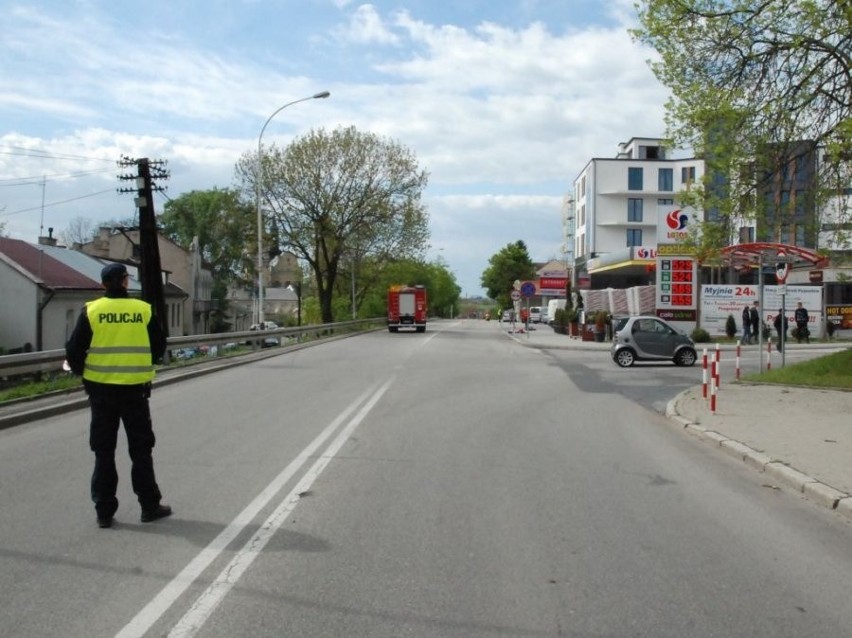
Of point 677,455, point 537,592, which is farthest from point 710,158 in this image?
point 537,592

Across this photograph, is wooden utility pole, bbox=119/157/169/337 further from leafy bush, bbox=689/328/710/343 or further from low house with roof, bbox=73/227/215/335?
low house with roof, bbox=73/227/215/335

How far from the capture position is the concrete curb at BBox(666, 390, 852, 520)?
7234mm

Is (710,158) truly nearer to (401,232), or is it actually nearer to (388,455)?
(388,455)

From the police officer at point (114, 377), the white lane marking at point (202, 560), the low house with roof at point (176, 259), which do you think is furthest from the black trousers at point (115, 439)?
the low house with roof at point (176, 259)

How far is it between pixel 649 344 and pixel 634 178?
182 ft

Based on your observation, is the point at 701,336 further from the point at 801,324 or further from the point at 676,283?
the point at 801,324

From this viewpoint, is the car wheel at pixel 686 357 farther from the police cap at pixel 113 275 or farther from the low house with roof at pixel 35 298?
the low house with roof at pixel 35 298

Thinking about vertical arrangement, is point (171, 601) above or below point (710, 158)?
below

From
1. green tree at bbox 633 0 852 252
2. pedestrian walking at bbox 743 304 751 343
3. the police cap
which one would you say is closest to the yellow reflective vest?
the police cap

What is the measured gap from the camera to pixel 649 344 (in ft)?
81.2

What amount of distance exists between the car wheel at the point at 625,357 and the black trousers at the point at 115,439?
1984cm

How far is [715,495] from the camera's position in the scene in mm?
7801

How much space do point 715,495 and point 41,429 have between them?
28.5 ft

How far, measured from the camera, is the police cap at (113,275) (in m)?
6.29
